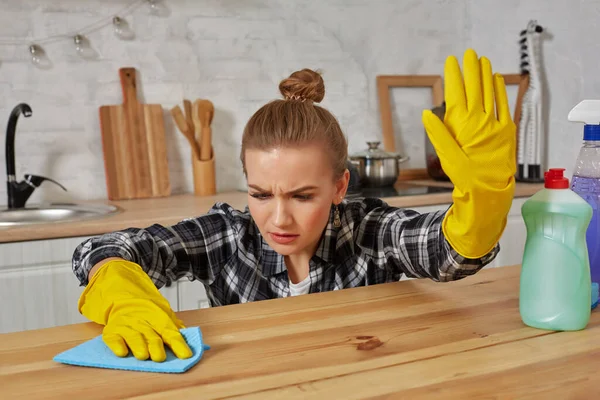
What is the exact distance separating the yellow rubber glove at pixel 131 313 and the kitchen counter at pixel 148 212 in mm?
837

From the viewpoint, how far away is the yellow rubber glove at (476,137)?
91 cm

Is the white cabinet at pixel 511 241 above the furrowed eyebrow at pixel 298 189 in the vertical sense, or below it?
below

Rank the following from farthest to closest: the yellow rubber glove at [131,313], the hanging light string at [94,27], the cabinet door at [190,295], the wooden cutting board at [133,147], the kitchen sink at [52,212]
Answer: the wooden cutting board at [133,147] → the hanging light string at [94,27] → the kitchen sink at [52,212] → the cabinet door at [190,295] → the yellow rubber glove at [131,313]

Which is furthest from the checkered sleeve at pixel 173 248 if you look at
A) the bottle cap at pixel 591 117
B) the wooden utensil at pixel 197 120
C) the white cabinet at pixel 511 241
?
the white cabinet at pixel 511 241

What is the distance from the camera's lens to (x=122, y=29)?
244 centimetres

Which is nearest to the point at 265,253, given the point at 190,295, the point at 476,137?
the point at 476,137

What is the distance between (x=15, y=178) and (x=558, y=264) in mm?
1897

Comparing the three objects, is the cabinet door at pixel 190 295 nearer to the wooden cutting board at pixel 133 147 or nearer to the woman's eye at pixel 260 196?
the wooden cutting board at pixel 133 147

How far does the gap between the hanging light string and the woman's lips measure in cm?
156

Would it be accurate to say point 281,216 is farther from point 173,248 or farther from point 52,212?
point 52,212

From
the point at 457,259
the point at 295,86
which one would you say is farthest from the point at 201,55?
the point at 457,259

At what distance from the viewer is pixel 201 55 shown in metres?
2.57

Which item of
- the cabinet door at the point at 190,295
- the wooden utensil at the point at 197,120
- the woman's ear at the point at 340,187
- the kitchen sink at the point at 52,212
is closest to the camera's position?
the woman's ear at the point at 340,187

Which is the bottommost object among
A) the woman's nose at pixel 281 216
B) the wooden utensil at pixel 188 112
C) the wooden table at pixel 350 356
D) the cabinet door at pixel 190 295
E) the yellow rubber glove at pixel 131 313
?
the cabinet door at pixel 190 295
